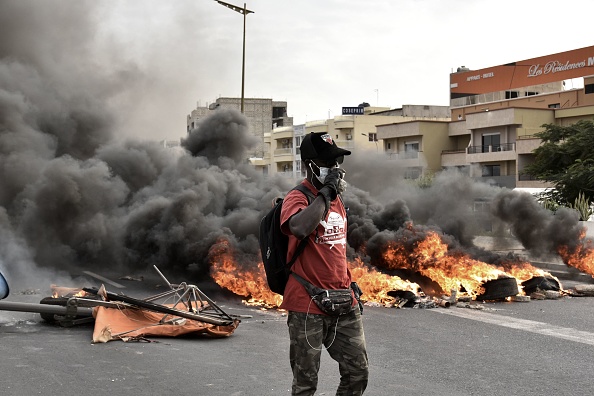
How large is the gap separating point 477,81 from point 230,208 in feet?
145

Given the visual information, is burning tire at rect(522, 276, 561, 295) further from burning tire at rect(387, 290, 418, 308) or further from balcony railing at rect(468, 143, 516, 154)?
balcony railing at rect(468, 143, 516, 154)

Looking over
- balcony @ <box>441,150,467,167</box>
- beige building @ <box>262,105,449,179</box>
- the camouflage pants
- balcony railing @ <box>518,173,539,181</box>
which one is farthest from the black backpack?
beige building @ <box>262,105,449,179</box>

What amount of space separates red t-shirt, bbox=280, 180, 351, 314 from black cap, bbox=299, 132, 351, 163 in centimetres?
25

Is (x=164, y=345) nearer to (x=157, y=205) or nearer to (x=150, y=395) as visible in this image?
(x=150, y=395)

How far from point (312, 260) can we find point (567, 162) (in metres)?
33.9

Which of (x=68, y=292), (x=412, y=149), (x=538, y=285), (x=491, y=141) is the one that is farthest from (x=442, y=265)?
(x=412, y=149)

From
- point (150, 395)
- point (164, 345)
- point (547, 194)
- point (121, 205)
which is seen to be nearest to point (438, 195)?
point (121, 205)

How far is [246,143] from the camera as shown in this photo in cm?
1889

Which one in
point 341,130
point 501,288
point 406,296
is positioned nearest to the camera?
point 406,296

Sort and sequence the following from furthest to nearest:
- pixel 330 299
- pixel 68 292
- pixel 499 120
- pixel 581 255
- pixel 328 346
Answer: pixel 499 120 < pixel 581 255 < pixel 68 292 < pixel 328 346 < pixel 330 299

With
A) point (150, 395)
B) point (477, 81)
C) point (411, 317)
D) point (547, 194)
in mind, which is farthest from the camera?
point (477, 81)

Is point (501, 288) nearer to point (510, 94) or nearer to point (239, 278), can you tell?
point (239, 278)

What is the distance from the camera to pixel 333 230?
4.12 metres

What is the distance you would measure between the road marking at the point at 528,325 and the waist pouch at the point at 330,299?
4.76 meters
